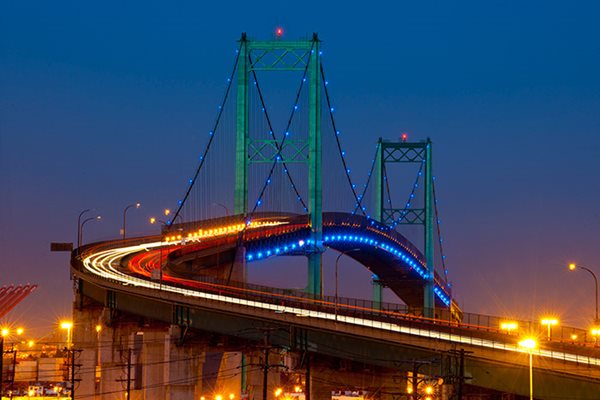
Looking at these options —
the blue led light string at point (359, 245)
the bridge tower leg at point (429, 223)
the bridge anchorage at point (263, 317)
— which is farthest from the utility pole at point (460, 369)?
the bridge tower leg at point (429, 223)

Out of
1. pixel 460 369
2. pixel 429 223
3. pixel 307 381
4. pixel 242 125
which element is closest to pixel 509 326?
pixel 307 381

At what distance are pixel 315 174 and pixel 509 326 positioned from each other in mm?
54910

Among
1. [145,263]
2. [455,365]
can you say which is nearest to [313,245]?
[145,263]

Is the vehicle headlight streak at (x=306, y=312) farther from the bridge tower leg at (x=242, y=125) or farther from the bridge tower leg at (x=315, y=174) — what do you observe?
the bridge tower leg at (x=315, y=174)

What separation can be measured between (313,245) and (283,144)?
10179 millimetres

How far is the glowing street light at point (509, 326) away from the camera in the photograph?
66.3m

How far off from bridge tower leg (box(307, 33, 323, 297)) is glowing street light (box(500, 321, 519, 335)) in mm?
48134

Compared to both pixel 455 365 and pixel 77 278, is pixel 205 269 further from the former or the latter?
pixel 455 365

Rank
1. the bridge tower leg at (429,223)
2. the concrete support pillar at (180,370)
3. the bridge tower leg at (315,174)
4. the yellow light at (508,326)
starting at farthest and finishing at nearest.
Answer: the bridge tower leg at (429,223), the bridge tower leg at (315,174), the concrete support pillar at (180,370), the yellow light at (508,326)

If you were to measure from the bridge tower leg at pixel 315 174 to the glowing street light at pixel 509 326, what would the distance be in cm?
4813

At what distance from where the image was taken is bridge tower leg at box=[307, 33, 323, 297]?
11988 centimetres

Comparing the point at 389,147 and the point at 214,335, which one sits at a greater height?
the point at 389,147

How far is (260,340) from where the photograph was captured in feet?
228

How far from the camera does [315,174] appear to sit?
406ft
